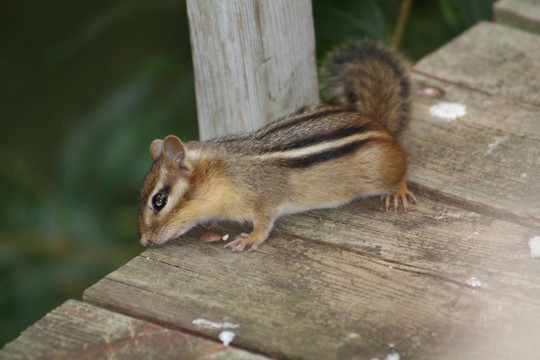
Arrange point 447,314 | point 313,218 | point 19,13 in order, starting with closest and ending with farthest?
1. point 447,314
2. point 313,218
3. point 19,13

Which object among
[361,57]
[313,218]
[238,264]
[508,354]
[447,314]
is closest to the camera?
[508,354]

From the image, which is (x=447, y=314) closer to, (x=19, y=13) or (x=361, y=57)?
(x=361, y=57)

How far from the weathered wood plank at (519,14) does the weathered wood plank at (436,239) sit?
1.85m

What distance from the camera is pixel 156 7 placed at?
442cm

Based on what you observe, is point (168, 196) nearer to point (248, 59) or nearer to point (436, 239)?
point (248, 59)

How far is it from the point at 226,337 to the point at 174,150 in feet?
3.33

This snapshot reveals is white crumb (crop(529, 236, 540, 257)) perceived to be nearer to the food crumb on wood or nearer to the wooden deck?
the wooden deck

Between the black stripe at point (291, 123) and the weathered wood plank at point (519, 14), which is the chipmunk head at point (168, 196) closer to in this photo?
the black stripe at point (291, 123)

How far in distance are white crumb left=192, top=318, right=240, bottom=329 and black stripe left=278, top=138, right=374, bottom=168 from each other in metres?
0.91

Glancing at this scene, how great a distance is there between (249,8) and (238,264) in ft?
3.49

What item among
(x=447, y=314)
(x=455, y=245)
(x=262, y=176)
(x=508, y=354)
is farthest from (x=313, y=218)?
(x=508, y=354)

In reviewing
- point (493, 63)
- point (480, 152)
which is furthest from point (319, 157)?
point (493, 63)

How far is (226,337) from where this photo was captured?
6.70 feet

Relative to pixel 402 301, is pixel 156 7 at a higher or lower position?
higher
